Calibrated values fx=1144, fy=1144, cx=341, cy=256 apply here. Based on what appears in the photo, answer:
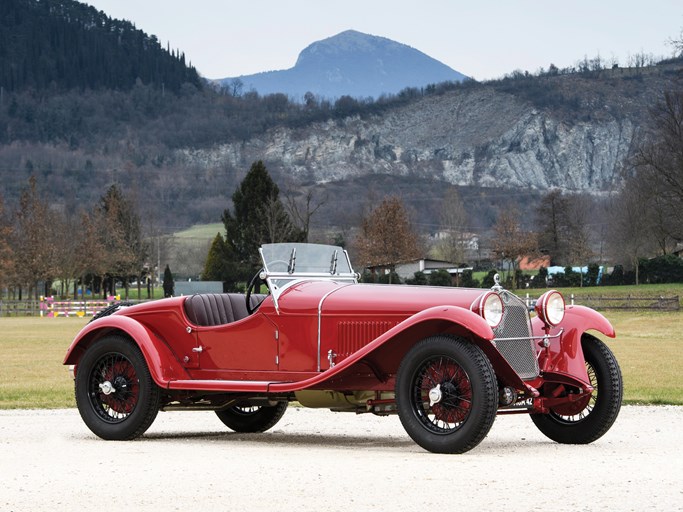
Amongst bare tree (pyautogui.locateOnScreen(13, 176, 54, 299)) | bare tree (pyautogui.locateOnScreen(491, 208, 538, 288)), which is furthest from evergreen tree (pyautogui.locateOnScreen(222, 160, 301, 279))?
bare tree (pyautogui.locateOnScreen(491, 208, 538, 288))

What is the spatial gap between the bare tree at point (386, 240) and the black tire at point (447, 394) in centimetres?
7897

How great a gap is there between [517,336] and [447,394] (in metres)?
0.99

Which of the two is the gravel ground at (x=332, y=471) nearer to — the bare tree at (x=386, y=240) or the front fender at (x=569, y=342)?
the front fender at (x=569, y=342)

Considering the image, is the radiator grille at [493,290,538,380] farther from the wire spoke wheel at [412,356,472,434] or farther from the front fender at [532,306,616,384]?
the wire spoke wheel at [412,356,472,434]

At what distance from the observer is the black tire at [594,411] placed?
1018cm

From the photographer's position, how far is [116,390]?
1113 centimetres

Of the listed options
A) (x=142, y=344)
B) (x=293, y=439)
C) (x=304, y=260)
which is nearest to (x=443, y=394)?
(x=293, y=439)

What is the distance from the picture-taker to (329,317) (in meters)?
10.2

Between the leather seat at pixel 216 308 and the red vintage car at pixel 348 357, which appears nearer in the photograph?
the red vintage car at pixel 348 357

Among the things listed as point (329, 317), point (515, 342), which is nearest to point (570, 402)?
point (515, 342)

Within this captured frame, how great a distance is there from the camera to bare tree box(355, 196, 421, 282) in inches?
3514

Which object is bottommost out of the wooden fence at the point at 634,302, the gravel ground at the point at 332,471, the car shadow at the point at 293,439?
the wooden fence at the point at 634,302

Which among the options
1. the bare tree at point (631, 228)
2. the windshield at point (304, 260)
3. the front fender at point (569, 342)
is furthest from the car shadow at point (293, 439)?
the bare tree at point (631, 228)

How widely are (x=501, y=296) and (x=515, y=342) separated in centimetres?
44
